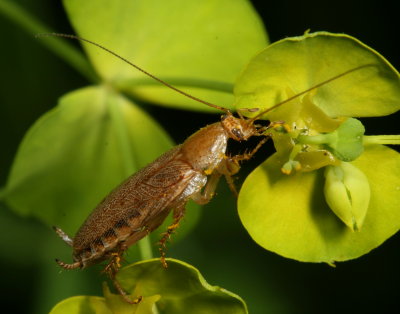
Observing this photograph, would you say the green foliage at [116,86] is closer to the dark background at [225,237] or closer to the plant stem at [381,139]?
the dark background at [225,237]

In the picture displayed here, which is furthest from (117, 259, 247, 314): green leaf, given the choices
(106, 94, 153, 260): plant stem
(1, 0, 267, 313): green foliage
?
(1, 0, 267, 313): green foliage

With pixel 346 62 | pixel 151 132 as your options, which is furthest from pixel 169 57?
pixel 346 62

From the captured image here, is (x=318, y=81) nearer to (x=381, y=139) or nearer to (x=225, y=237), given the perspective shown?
(x=381, y=139)

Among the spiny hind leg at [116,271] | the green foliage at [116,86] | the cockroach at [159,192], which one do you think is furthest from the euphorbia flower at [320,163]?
the green foliage at [116,86]

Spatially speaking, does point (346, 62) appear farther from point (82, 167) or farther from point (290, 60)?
point (82, 167)

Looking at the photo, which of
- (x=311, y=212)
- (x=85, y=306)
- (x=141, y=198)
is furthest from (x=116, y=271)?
(x=311, y=212)
